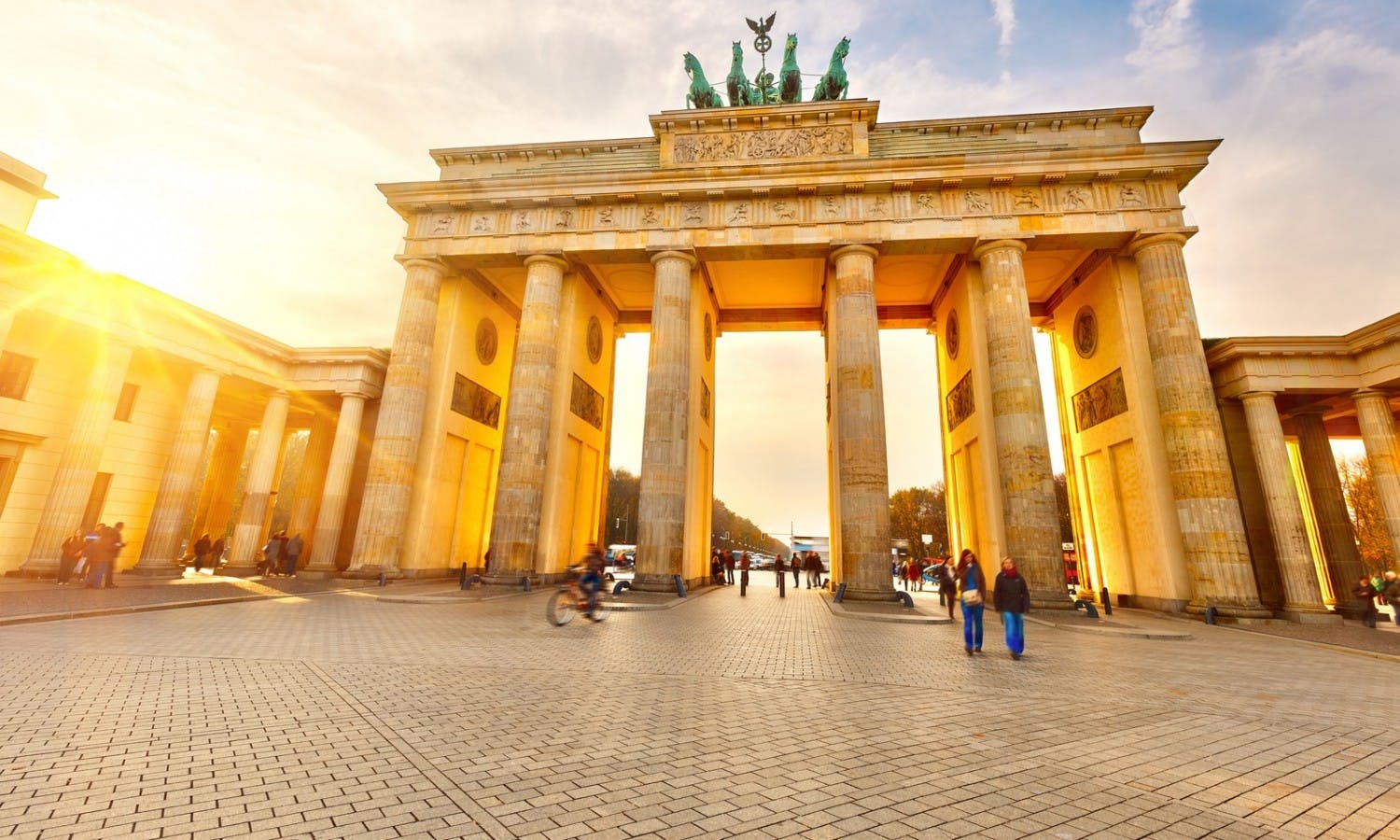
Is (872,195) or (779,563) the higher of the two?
(872,195)

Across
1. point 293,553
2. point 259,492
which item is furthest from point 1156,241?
point 259,492

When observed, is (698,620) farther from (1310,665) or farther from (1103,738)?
(1310,665)

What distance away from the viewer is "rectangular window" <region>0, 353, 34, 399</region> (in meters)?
17.9

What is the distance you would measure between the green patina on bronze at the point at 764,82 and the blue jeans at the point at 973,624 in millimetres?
22100

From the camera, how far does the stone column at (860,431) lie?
1658 cm

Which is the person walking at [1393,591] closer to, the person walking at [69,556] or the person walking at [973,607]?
the person walking at [973,607]

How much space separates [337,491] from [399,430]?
419cm

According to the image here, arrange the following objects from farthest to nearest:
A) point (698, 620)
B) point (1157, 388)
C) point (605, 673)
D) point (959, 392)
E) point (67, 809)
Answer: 1. point (959, 392)
2. point (1157, 388)
3. point (698, 620)
4. point (605, 673)
5. point (67, 809)

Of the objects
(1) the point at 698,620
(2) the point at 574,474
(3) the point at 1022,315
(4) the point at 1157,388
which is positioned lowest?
(1) the point at 698,620

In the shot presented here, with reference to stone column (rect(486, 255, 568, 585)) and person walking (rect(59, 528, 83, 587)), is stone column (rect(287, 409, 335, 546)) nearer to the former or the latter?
person walking (rect(59, 528, 83, 587))

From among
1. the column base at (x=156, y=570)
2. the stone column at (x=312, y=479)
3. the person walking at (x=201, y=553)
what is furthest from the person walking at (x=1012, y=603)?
the person walking at (x=201, y=553)

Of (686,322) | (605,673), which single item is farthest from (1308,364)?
(605,673)

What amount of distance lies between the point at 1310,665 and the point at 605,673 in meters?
11.3

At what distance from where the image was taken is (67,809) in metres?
2.91
